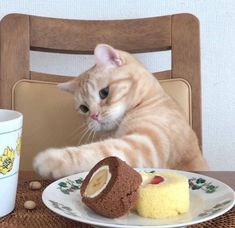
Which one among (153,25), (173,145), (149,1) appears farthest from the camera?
(149,1)

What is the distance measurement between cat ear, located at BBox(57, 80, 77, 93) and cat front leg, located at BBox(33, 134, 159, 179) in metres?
0.30

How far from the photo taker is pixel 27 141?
112 centimetres

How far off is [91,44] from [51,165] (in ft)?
1.66

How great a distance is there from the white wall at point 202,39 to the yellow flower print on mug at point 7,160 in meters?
0.78

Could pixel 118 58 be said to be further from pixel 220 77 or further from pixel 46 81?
pixel 220 77

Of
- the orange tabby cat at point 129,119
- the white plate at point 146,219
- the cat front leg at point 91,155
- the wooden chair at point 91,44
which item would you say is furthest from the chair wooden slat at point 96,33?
the white plate at point 146,219

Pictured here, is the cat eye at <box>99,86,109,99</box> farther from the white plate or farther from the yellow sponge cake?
the yellow sponge cake

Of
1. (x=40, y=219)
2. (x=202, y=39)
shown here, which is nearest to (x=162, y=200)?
(x=40, y=219)

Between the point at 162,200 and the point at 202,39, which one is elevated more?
the point at 202,39

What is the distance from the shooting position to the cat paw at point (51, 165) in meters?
0.65

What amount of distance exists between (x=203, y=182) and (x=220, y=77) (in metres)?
0.74

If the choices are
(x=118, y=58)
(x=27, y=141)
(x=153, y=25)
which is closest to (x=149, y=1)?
(x=153, y=25)

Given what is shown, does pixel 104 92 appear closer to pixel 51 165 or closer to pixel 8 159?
pixel 51 165

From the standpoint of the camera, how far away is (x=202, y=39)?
49.9 inches
